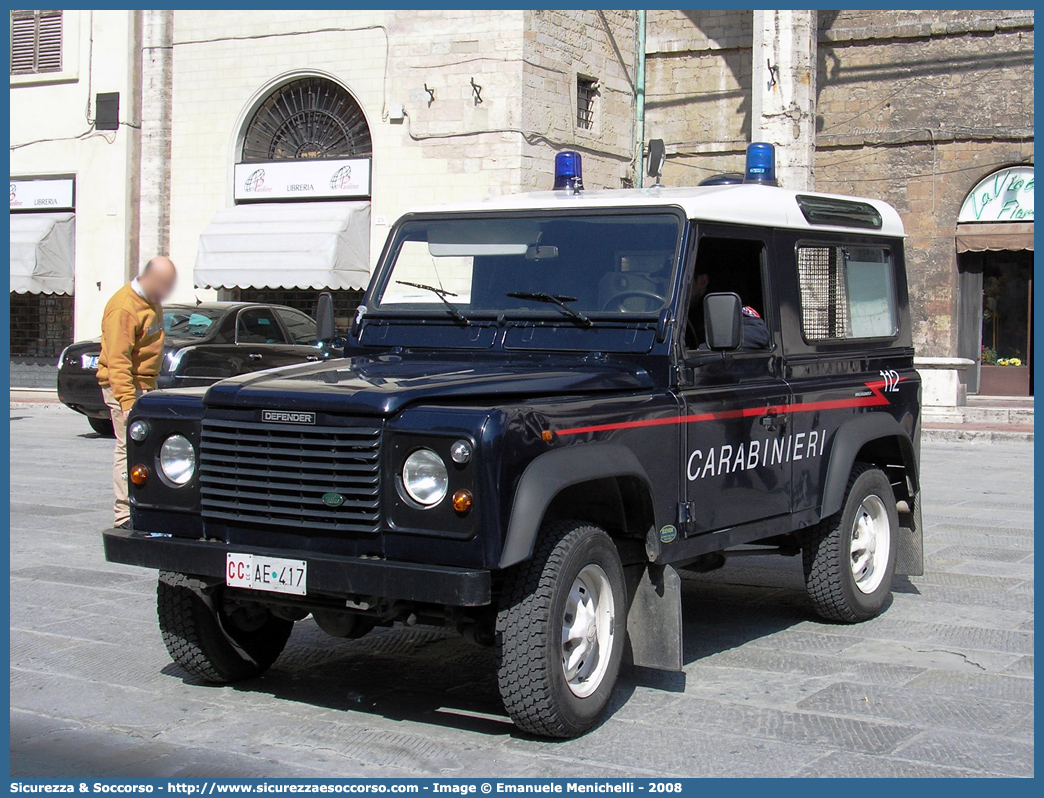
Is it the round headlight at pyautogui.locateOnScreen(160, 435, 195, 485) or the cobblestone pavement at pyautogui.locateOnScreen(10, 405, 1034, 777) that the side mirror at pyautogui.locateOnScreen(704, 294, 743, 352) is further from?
the round headlight at pyautogui.locateOnScreen(160, 435, 195, 485)

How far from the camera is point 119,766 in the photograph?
4.40 m

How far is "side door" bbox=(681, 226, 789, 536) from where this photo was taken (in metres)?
5.43

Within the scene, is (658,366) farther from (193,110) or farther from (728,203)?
(193,110)

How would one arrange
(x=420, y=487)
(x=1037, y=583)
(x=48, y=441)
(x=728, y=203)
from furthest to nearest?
(x=48, y=441), (x=1037, y=583), (x=728, y=203), (x=420, y=487)

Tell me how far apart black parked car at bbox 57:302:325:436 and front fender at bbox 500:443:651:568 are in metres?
9.71

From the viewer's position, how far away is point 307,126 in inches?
975

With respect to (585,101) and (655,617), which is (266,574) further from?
(585,101)

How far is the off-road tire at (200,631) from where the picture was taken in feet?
17.2

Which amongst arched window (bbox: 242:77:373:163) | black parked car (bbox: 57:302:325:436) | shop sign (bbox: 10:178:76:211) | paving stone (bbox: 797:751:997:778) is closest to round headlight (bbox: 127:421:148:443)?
paving stone (bbox: 797:751:997:778)

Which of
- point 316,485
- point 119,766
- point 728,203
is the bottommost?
point 119,766

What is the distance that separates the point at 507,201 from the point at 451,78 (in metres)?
17.6

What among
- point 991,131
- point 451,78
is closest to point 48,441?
point 451,78

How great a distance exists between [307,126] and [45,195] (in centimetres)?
614

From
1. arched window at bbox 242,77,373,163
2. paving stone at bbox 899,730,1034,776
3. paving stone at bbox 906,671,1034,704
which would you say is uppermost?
arched window at bbox 242,77,373,163
